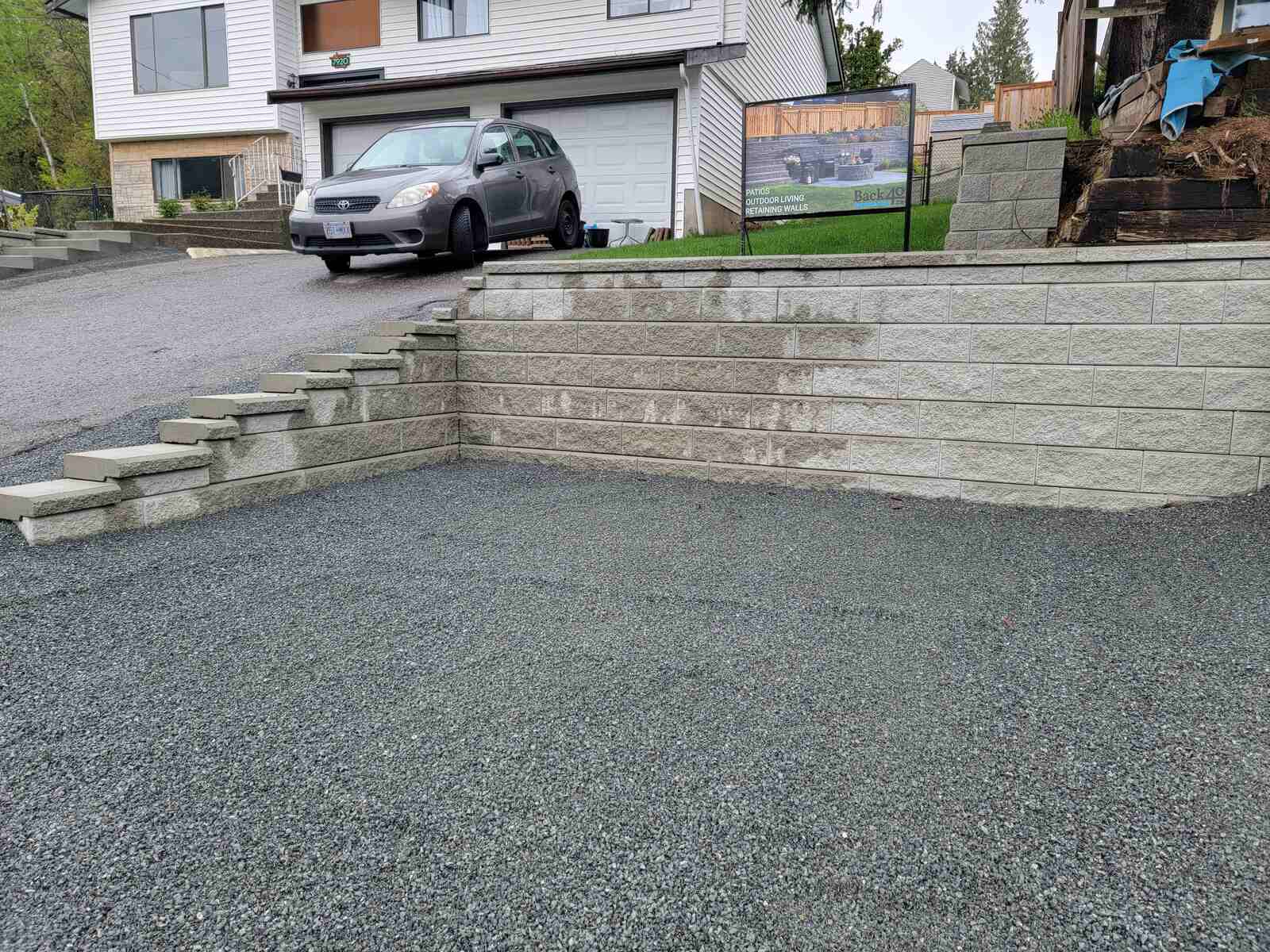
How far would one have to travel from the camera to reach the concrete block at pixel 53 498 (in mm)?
4105

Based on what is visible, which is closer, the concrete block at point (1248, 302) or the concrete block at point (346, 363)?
the concrete block at point (1248, 302)

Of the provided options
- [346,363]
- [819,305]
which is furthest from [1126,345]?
[346,363]

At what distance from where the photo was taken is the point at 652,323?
6.02 meters

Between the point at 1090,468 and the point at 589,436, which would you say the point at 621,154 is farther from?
the point at 1090,468

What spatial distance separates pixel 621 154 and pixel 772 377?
11302 mm

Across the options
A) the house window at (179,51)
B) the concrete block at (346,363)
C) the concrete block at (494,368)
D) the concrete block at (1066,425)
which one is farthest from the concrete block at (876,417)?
the house window at (179,51)

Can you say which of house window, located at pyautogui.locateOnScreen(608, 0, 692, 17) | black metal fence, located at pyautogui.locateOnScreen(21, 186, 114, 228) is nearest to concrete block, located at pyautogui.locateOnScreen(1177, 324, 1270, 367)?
house window, located at pyautogui.locateOnScreen(608, 0, 692, 17)

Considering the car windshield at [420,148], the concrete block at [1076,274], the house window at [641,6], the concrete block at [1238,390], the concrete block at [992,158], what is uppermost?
the house window at [641,6]

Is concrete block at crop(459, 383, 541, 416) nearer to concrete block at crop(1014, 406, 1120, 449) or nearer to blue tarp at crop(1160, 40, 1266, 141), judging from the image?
concrete block at crop(1014, 406, 1120, 449)

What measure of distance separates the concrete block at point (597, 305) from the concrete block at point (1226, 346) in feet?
10.8

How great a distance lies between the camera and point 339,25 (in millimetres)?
18844

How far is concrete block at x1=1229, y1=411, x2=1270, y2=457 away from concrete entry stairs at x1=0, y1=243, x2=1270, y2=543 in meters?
0.01

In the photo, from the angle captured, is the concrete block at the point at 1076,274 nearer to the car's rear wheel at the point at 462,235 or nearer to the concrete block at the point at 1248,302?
the concrete block at the point at 1248,302

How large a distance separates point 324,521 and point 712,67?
1334cm
